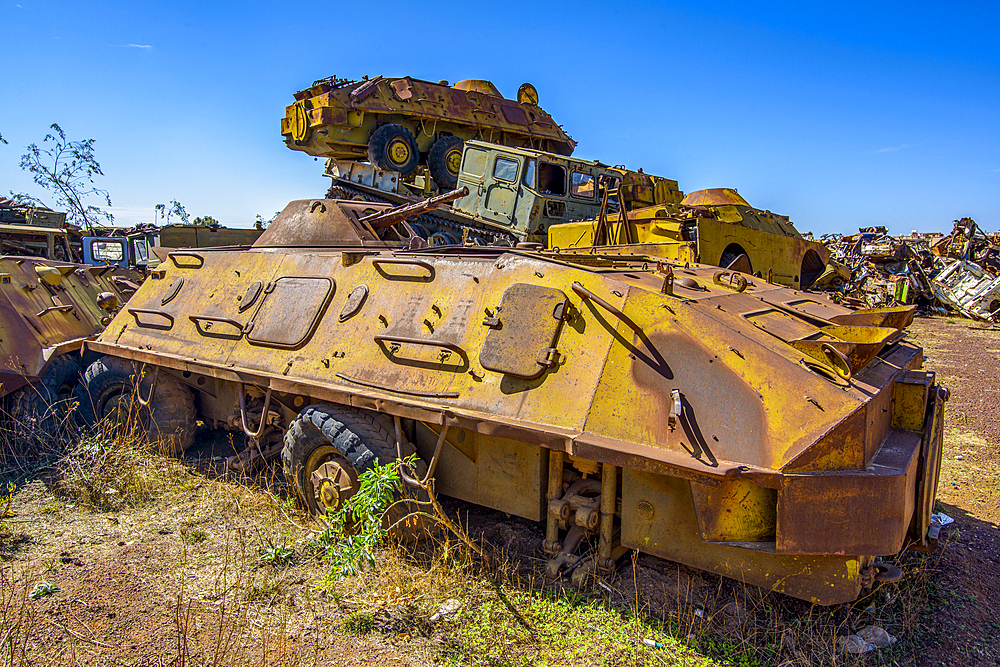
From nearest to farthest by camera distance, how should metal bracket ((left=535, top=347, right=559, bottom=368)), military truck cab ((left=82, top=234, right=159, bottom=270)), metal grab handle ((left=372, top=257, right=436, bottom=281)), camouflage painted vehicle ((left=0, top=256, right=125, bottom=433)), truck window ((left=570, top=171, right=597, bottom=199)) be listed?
metal bracket ((left=535, top=347, right=559, bottom=368)) → metal grab handle ((left=372, top=257, right=436, bottom=281)) → camouflage painted vehicle ((left=0, top=256, right=125, bottom=433)) → truck window ((left=570, top=171, right=597, bottom=199)) → military truck cab ((left=82, top=234, right=159, bottom=270))

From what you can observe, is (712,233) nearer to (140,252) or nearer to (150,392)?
(150,392)

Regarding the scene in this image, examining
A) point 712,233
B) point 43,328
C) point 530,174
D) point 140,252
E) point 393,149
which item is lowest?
point 43,328

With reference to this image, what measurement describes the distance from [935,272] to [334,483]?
2095 cm

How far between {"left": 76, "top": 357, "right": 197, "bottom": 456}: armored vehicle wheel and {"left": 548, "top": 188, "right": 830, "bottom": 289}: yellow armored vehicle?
4752mm

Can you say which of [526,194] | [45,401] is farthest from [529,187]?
[45,401]

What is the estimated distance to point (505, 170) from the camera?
1231 cm

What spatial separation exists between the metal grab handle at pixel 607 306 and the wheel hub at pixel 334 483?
1.92 m

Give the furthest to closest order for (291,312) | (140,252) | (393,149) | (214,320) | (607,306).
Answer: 1. (140,252)
2. (393,149)
3. (214,320)
4. (291,312)
5. (607,306)

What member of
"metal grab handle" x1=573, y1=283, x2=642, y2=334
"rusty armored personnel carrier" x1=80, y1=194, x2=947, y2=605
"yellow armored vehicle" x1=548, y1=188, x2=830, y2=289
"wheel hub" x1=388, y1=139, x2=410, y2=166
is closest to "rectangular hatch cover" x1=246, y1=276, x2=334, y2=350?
"rusty armored personnel carrier" x1=80, y1=194, x2=947, y2=605

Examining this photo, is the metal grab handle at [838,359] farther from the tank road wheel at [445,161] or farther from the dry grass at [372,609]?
the tank road wheel at [445,161]

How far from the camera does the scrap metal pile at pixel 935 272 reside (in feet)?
59.0

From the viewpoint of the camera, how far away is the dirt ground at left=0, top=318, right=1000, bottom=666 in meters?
3.28

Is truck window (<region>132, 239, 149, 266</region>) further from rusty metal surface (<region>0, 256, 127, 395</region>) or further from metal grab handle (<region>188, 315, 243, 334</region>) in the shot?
metal grab handle (<region>188, 315, 243, 334</region>)

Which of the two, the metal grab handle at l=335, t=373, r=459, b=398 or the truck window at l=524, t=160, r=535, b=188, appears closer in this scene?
the metal grab handle at l=335, t=373, r=459, b=398
